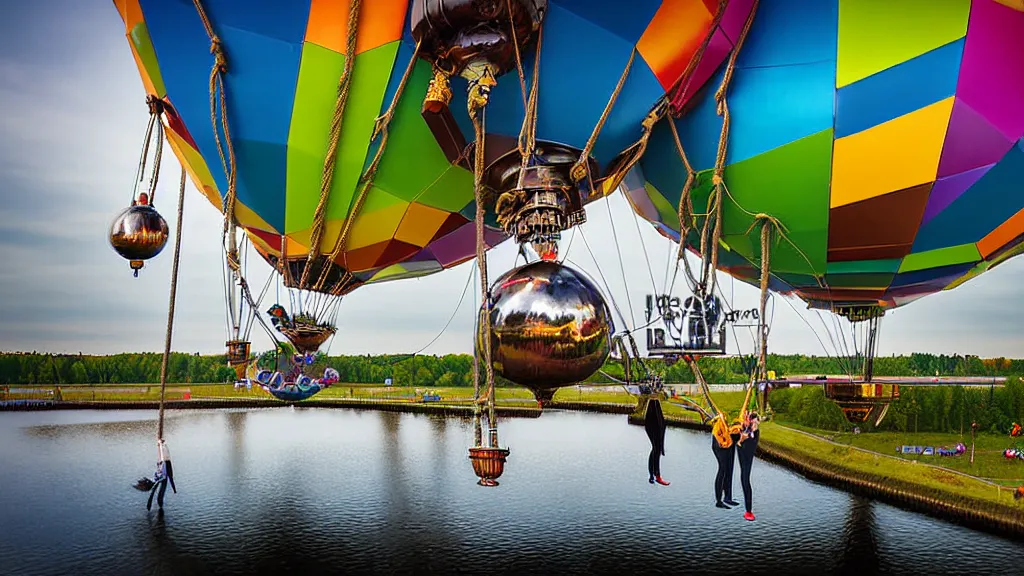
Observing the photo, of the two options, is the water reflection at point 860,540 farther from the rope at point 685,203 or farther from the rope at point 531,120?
the rope at point 531,120

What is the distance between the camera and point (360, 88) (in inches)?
196

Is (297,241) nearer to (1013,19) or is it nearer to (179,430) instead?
(1013,19)

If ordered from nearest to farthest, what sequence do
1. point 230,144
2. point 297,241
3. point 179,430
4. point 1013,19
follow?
point 1013,19 < point 230,144 < point 297,241 < point 179,430

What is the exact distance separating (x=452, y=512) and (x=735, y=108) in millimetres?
10168

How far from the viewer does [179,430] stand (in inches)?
979

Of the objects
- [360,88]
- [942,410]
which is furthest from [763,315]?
[942,410]

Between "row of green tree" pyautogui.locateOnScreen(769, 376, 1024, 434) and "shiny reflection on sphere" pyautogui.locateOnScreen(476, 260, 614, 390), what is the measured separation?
19.0 metres

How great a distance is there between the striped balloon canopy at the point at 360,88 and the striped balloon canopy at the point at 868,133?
406 millimetres

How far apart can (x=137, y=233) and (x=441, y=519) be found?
8.37 m

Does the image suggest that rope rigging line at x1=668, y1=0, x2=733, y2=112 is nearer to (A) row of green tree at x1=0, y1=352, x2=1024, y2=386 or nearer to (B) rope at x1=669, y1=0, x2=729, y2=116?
(B) rope at x1=669, y1=0, x2=729, y2=116

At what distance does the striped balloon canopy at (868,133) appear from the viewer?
4.39 meters

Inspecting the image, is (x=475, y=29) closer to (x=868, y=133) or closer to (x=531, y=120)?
(x=531, y=120)

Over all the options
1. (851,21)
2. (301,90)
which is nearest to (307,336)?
(301,90)

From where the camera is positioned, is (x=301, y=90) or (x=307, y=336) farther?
(x=307, y=336)
